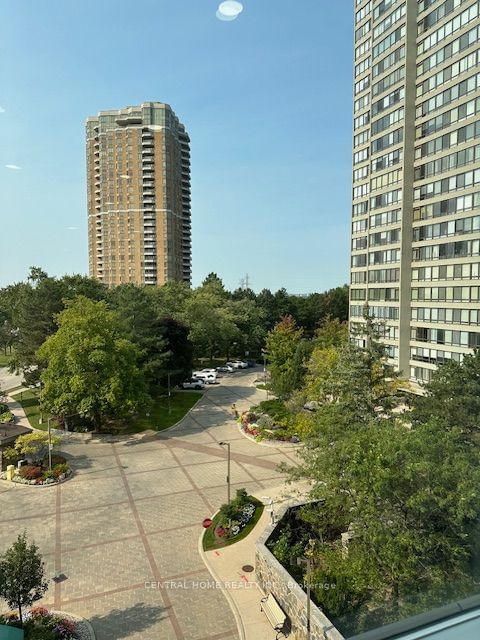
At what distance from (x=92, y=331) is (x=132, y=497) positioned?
425 inches

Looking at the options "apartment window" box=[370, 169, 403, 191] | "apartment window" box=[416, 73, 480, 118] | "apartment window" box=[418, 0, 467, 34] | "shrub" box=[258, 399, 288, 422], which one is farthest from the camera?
"apartment window" box=[370, 169, 403, 191]

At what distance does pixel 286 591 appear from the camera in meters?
11.0

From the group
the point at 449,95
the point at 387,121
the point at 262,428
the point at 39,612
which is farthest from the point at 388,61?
the point at 39,612

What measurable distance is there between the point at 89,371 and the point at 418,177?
24.6m

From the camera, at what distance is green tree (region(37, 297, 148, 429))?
954 inches

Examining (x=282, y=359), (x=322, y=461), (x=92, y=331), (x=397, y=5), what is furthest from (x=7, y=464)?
(x=397, y=5)

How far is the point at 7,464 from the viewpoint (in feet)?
68.5

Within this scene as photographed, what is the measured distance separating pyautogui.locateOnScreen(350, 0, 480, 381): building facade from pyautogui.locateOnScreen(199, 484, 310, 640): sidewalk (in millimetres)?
16399

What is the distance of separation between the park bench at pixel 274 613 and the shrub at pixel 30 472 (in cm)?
1240

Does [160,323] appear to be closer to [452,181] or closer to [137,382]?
[137,382]

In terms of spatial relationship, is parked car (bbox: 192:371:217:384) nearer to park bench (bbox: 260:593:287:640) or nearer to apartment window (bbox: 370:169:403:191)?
apartment window (bbox: 370:169:403:191)

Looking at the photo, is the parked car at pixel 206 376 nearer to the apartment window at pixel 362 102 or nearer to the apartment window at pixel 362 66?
the apartment window at pixel 362 102

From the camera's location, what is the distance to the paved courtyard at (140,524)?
37.6 ft

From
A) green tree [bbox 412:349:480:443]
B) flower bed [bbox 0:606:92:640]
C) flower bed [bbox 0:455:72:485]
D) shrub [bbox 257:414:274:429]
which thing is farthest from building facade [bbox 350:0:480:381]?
flower bed [bbox 0:606:92:640]
